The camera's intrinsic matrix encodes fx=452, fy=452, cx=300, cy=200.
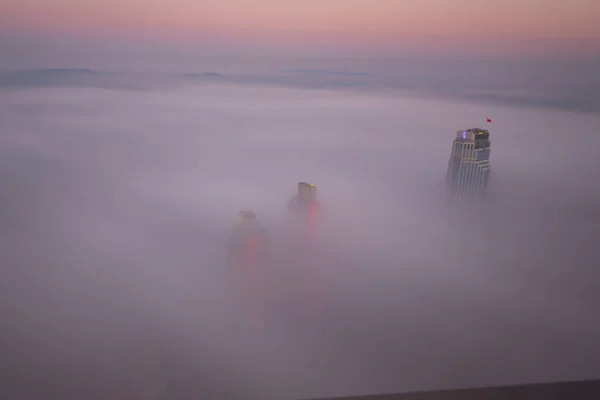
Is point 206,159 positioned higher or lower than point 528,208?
lower

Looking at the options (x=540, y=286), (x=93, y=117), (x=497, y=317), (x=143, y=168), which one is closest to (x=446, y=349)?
(x=497, y=317)

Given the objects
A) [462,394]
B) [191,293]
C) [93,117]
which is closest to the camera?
[462,394]

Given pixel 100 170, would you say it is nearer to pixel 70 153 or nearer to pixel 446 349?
pixel 70 153

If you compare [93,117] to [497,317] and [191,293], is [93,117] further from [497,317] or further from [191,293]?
[497,317]

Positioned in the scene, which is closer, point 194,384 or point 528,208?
point 194,384

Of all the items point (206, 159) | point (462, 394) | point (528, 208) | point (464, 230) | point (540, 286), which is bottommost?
point (462, 394)

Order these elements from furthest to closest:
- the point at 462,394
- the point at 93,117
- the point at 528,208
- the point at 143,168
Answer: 1. the point at 528,208
2. the point at 143,168
3. the point at 93,117
4. the point at 462,394
